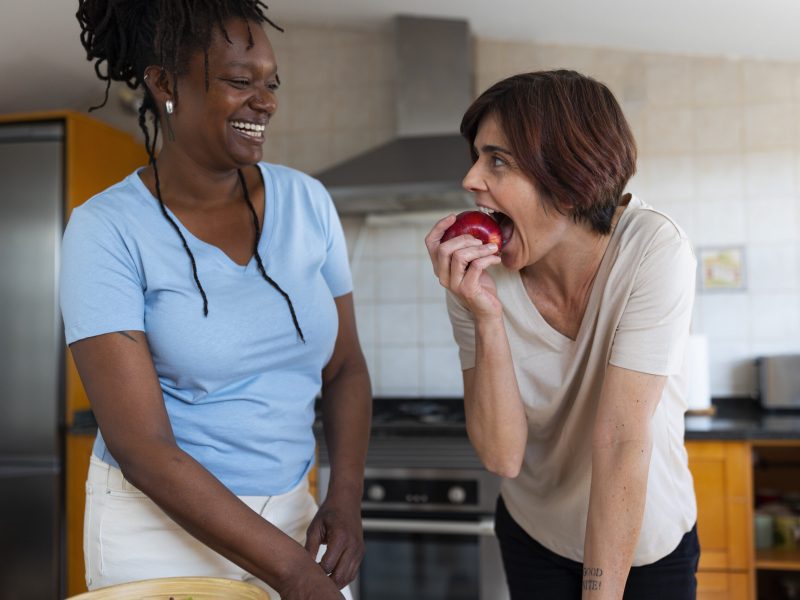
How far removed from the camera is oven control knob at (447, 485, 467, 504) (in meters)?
2.58

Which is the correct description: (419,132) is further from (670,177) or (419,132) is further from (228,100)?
(228,100)

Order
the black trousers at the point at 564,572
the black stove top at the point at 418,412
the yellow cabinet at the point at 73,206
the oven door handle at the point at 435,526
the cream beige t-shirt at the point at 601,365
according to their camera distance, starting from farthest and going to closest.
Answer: the yellow cabinet at the point at 73,206 → the black stove top at the point at 418,412 → the oven door handle at the point at 435,526 → the black trousers at the point at 564,572 → the cream beige t-shirt at the point at 601,365

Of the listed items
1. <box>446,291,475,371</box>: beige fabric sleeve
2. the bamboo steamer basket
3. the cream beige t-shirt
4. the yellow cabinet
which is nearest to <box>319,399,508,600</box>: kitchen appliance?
the yellow cabinet

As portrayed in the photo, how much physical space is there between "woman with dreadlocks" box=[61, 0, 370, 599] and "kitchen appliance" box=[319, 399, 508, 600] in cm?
147

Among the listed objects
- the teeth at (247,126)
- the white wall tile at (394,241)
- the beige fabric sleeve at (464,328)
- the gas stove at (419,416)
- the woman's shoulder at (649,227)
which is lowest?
the gas stove at (419,416)

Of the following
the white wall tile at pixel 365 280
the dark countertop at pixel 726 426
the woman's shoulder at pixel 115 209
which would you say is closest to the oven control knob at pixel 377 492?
the dark countertop at pixel 726 426

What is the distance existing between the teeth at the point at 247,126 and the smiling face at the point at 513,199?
28 cm

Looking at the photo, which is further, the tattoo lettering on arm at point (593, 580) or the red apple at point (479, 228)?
the red apple at point (479, 228)

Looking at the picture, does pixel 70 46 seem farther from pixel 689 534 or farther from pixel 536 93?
pixel 689 534

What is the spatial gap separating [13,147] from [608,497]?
273 centimetres

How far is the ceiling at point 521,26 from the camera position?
2.72m

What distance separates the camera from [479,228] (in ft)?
3.68

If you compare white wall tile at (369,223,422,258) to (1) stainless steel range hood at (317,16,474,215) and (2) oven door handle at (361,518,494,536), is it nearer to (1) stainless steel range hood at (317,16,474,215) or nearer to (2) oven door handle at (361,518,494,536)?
(1) stainless steel range hood at (317,16,474,215)

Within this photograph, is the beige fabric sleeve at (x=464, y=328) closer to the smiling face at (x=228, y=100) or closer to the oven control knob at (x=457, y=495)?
the smiling face at (x=228, y=100)
